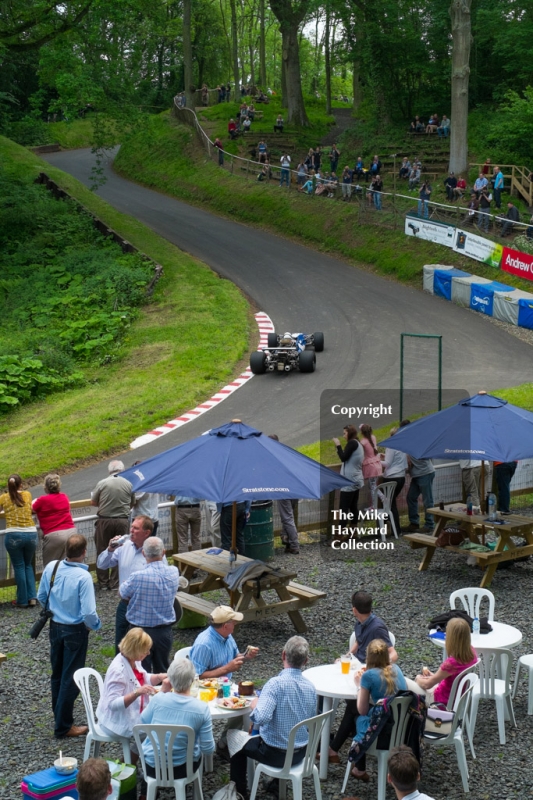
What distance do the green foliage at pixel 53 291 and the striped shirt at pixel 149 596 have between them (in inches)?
632

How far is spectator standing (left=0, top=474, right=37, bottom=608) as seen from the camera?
40.0ft

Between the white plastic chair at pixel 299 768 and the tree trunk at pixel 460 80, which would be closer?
the white plastic chair at pixel 299 768

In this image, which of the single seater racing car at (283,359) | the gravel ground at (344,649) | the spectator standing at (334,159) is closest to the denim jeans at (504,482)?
the gravel ground at (344,649)

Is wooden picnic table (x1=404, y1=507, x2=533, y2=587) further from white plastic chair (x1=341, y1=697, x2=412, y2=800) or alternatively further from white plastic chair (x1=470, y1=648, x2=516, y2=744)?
white plastic chair (x1=341, y1=697, x2=412, y2=800)

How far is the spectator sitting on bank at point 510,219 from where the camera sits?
32219 mm

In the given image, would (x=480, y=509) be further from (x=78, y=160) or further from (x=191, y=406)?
(x=78, y=160)

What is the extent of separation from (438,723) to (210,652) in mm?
2092

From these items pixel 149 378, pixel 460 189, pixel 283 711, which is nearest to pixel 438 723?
pixel 283 711

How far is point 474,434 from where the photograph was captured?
12.9 meters

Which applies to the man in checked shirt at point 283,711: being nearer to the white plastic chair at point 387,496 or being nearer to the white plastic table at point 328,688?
the white plastic table at point 328,688

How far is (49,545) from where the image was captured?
40.3ft

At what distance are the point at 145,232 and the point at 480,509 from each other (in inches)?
1141

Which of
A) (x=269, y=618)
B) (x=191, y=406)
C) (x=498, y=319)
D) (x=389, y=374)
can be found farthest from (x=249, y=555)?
(x=498, y=319)

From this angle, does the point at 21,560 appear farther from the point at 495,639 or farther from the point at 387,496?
the point at 495,639
